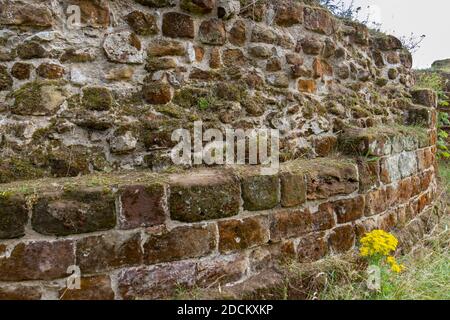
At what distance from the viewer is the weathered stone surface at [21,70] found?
2.00 meters

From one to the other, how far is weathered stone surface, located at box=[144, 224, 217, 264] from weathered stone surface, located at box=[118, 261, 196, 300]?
0.14 ft

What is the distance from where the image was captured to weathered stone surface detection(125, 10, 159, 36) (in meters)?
2.19

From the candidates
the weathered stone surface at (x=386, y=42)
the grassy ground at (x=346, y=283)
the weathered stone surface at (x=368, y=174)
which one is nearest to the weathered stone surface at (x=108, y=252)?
the grassy ground at (x=346, y=283)

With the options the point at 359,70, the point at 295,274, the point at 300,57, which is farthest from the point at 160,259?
the point at 359,70

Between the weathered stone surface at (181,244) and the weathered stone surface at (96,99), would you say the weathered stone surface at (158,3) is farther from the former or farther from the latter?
the weathered stone surface at (181,244)

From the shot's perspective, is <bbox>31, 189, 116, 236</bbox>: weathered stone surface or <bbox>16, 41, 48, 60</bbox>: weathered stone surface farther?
<bbox>16, 41, 48, 60</bbox>: weathered stone surface

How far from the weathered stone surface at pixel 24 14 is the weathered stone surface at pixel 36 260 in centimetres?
111

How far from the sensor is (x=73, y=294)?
1838 mm

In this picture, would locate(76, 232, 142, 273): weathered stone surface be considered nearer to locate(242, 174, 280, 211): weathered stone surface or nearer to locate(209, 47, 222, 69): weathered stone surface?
locate(242, 174, 280, 211): weathered stone surface

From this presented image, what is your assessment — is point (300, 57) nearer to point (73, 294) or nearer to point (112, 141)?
point (112, 141)

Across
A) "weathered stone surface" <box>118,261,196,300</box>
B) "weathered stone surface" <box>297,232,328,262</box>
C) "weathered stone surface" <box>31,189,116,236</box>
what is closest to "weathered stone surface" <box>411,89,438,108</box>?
"weathered stone surface" <box>297,232,328,262</box>

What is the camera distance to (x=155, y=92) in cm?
220

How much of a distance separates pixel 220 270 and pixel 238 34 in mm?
1463

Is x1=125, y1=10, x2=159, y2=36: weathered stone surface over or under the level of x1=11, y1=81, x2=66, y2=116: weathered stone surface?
over
